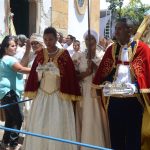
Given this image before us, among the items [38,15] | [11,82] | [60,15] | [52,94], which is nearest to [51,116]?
[52,94]

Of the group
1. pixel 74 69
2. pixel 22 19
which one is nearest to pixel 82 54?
pixel 74 69

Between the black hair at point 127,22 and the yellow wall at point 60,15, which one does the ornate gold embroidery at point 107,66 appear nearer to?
the black hair at point 127,22

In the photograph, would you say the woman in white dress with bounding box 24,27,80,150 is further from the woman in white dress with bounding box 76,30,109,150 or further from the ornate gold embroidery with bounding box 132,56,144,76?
the ornate gold embroidery with bounding box 132,56,144,76

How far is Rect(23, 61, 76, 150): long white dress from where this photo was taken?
5.55 metres

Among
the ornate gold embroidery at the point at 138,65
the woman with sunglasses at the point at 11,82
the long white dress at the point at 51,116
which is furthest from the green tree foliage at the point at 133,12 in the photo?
the woman with sunglasses at the point at 11,82

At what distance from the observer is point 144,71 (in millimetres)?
4988

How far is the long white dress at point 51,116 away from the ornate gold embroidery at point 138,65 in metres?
0.99

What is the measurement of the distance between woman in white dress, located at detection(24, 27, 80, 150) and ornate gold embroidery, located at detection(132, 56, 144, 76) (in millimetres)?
851

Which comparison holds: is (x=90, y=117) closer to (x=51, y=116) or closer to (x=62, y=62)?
(x=51, y=116)

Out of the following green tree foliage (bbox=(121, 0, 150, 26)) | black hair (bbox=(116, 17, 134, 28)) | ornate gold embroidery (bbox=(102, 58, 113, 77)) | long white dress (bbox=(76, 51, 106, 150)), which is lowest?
long white dress (bbox=(76, 51, 106, 150))

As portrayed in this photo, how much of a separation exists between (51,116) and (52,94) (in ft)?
0.85

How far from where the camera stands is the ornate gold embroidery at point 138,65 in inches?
196

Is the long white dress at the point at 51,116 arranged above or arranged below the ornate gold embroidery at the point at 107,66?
below

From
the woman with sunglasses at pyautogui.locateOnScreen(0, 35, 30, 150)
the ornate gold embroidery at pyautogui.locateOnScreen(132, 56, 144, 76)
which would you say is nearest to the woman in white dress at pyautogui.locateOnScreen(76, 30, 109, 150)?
the ornate gold embroidery at pyautogui.locateOnScreen(132, 56, 144, 76)
